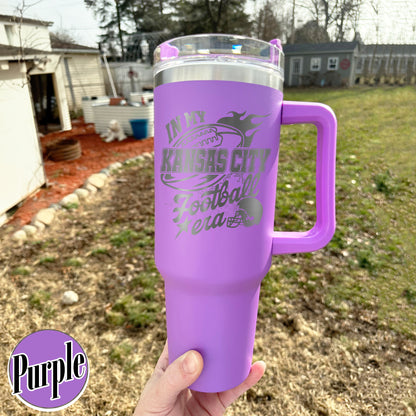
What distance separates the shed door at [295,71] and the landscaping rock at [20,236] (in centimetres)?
2096

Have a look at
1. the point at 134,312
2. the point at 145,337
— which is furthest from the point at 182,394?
the point at 134,312

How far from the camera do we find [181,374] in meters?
0.96

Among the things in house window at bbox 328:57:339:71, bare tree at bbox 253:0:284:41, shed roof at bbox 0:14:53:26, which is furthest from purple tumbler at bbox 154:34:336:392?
house window at bbox 328:57:339:71

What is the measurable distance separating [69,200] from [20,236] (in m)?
1.02

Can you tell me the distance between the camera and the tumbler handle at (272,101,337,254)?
2.97 feet

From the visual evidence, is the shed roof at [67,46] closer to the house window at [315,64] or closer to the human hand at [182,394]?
the human hand at [182,394]

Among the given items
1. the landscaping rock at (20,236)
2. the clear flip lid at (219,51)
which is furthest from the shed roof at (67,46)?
the landscaping rock at (20,236)

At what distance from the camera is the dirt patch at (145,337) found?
2023 millimetres

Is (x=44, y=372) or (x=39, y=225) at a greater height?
(x=44, y=372)

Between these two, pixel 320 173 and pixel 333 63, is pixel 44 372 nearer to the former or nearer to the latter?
pixel 320 173

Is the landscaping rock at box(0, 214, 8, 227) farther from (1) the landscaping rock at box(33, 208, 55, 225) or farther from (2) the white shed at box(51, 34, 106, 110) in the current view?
(2) the white shed at box(51, 34, 106, 110)

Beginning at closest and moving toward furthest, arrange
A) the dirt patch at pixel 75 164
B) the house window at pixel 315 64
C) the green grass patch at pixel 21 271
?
the green grass patch at pixel 21 271 < the dirt patch at pixel 75 164 < the house window at pixel 315 64

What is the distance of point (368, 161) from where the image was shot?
5.59m

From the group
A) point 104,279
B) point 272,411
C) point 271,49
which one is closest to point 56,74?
point 104,279
